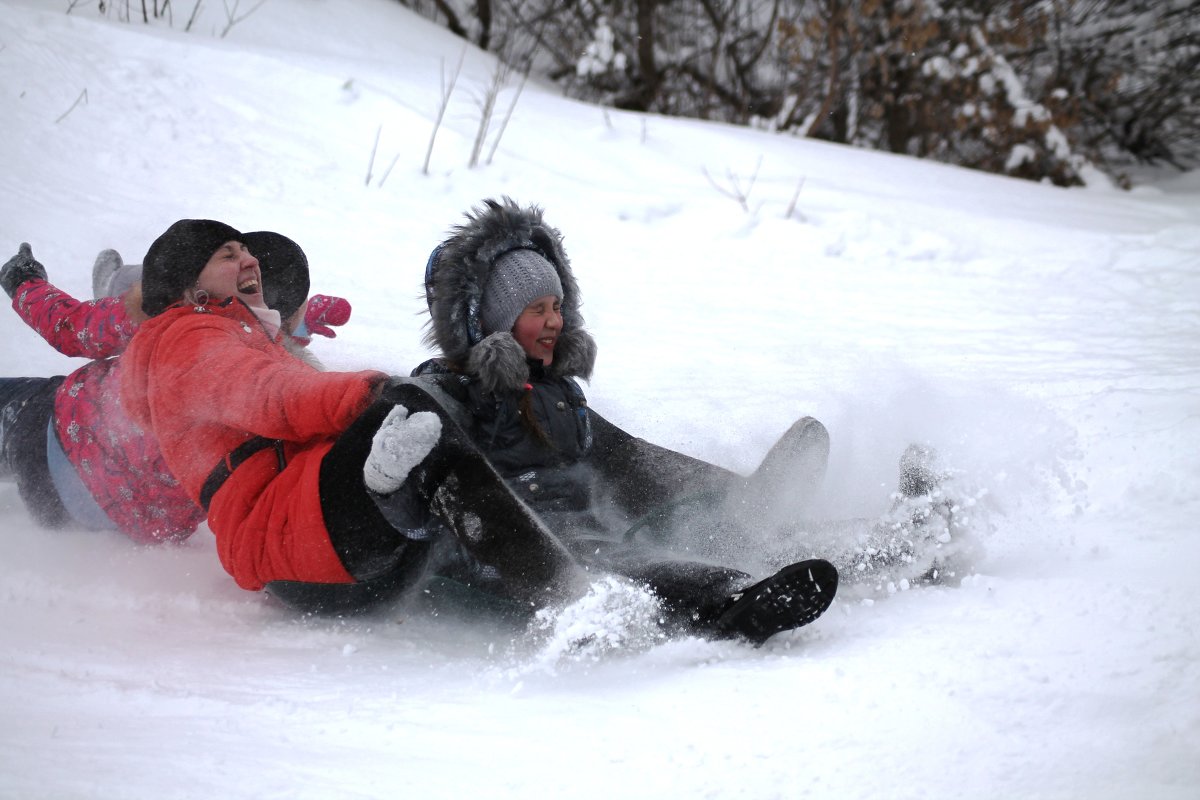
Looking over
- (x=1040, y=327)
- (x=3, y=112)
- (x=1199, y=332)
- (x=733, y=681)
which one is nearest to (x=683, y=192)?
(x=1040, y=327)

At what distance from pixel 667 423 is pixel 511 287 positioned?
939 mm

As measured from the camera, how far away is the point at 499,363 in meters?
2.17

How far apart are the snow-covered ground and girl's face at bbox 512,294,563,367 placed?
2.24 ft

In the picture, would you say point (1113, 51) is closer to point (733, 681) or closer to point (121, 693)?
point (733, 681)

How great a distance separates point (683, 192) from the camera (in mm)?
5168

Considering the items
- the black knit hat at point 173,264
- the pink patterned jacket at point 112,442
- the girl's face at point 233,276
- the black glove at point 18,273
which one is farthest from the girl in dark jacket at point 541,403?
the black glove at point 18,273

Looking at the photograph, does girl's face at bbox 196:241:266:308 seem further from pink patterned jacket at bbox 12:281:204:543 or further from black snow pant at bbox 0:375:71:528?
black snow pant at bbox 0:375:71:528

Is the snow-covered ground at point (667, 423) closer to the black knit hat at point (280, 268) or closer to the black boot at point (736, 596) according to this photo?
the black boot at point (736, 596)

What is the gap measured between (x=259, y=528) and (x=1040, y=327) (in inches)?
124

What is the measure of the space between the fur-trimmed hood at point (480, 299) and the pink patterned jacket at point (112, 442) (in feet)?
2.29

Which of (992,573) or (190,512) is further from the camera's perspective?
(190,512)

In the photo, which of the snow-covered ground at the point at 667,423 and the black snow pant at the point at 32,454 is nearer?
the snow-covered ground at the point at 667,423

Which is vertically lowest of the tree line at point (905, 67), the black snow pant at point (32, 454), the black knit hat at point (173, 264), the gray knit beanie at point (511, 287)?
the black snow pant at point (32, 454)

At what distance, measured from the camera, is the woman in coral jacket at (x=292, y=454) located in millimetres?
1765
